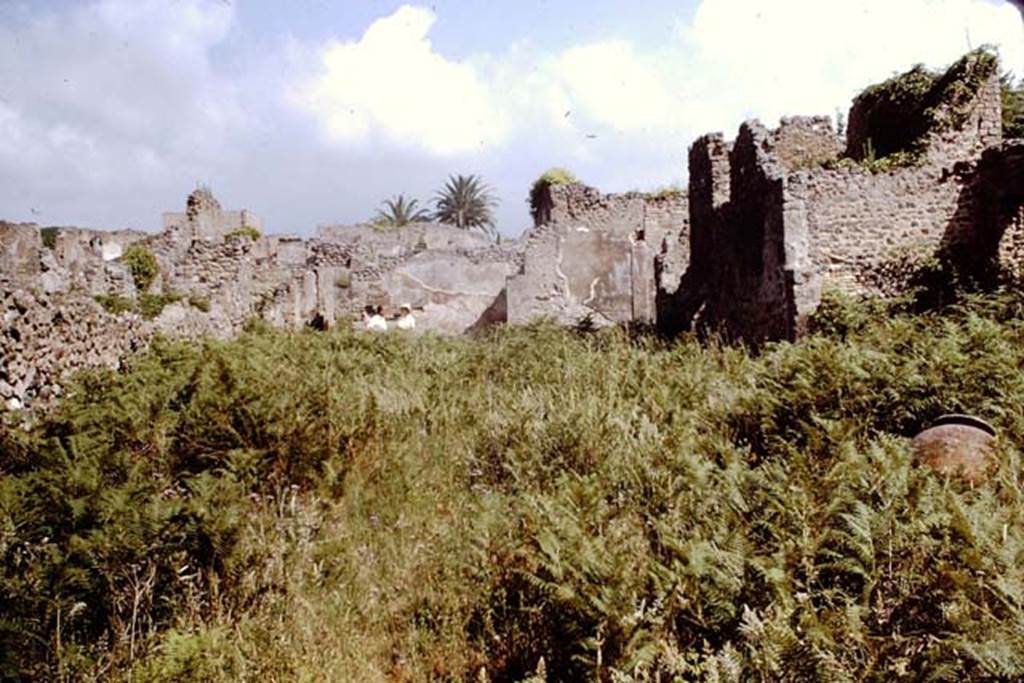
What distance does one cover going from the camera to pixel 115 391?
725cm

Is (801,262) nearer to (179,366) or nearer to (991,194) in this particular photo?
(991,194)

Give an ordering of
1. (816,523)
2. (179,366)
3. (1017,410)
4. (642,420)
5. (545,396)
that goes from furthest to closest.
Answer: (179,366) < (545,396) < (642,420) < (1017,410) < (816,523)

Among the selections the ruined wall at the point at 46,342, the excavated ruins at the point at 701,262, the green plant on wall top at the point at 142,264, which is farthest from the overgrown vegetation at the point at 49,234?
the ruined wall at the point at 46,342

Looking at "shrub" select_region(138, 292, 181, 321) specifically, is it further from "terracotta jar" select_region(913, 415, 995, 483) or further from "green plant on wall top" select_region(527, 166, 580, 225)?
"green plant on wall top" select_region(527, 166, 580, 225)

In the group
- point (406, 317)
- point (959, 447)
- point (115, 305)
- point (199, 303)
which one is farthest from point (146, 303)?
point (959, 447)

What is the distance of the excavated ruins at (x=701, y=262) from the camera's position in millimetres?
10055

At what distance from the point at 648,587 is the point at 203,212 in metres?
38.4

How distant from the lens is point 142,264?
938 inches

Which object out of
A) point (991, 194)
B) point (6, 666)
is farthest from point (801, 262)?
point (6, 666)

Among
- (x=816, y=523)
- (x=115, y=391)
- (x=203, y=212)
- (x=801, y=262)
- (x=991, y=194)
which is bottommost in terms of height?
(x=816, y=523)

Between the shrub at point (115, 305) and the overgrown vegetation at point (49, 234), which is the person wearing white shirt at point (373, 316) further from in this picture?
the overgrown vegetation at point (49, 234)

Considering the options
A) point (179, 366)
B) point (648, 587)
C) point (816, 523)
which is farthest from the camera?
point (179, 366)

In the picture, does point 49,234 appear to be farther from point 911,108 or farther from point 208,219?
point 911,108

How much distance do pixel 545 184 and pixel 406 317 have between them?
1139cm
